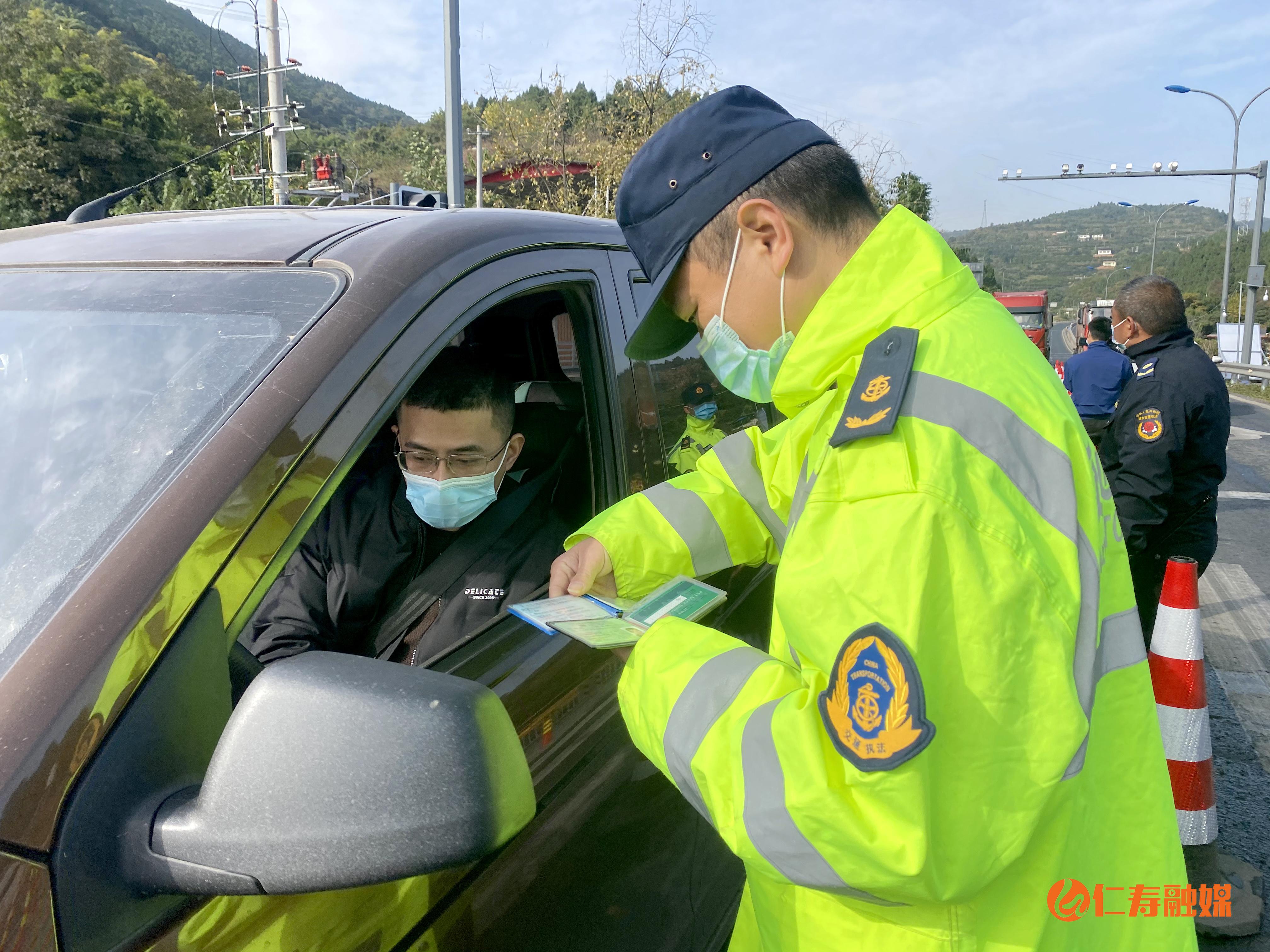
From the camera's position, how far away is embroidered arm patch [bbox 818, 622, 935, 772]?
0.85m

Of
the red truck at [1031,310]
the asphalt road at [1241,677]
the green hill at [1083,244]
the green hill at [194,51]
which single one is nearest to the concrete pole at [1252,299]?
the red truck at [1031,310]

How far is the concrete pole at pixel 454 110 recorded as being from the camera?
783 centimetres

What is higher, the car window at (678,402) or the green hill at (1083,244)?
the green hill at (1083,244)

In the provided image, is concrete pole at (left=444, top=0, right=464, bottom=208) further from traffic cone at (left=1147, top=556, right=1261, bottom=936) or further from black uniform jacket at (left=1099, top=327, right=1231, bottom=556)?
traffic cone at (left=1147, top=556, right=1261, bottom=936)

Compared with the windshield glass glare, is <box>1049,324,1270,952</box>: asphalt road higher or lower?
lower

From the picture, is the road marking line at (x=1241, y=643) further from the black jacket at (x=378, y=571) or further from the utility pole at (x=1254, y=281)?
the utility pole at (x=1254, y=281)

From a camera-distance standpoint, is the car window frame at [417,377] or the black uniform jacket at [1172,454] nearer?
the car window frame at [417,377]

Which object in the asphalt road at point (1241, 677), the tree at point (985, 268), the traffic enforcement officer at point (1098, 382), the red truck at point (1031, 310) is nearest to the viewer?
the asphalt road at point (1241, 677)

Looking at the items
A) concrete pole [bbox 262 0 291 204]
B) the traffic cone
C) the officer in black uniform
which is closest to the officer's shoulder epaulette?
the traffic cone

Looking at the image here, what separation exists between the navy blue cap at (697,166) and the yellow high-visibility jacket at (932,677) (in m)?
0.27

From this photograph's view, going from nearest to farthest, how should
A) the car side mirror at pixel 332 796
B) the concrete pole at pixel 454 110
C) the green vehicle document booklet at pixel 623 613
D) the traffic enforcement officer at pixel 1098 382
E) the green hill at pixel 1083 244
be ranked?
the car side mirror at pixel 332 796
the green vehicle document booklet at pixel 623 613
the traffic enforcement officer at pixel 1098 382
the concrete pole at pixel 454 110
the green hill at pixel 1083 244

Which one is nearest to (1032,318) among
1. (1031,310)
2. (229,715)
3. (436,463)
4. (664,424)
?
(1031,310)

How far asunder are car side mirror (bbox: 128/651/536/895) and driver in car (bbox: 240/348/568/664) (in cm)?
105

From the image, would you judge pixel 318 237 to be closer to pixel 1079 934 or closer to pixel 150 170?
pixel 1079 934
